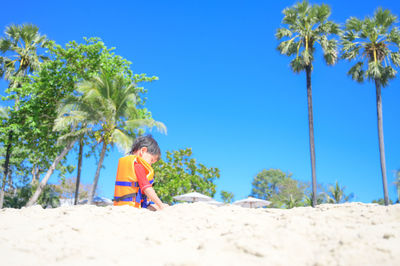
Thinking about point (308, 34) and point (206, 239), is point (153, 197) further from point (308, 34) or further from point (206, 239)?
point (308, 34)

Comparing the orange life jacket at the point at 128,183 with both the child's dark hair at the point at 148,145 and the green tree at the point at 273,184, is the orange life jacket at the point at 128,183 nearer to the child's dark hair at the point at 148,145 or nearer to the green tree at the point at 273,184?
the child's dark hair at the point at 148,145

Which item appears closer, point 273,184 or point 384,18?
point 384,18

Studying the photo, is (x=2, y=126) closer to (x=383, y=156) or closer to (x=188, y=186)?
(x=188, y=186)

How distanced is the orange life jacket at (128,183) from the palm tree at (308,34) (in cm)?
1743

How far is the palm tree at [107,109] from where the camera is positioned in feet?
55.9

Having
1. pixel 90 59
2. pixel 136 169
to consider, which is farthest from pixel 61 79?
pixel 136 169

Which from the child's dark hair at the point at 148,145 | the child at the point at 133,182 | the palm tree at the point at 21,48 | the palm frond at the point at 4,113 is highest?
the palm tree at the point at 21,48

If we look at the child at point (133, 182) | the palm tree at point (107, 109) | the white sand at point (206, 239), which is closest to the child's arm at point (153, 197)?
the child at point (133, 182)

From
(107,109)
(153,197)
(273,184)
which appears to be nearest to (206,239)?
(153,197)

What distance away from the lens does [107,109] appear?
17453 mm

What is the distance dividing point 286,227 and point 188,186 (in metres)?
27.6

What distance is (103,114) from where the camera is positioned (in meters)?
17.7

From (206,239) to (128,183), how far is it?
164cm

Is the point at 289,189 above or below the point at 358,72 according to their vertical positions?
below
